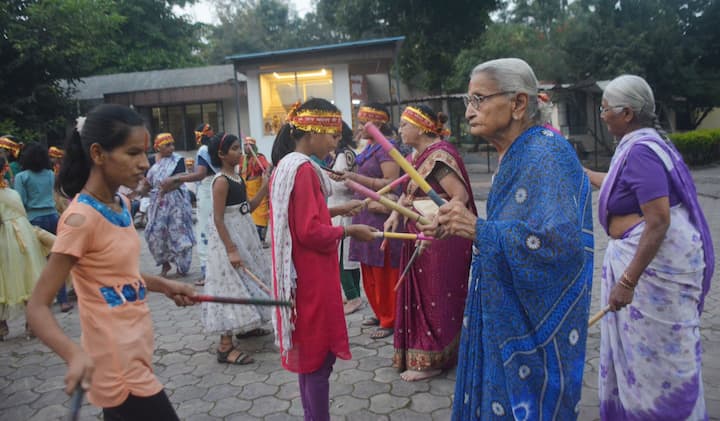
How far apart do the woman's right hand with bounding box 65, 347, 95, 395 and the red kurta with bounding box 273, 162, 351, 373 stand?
1.23 meters

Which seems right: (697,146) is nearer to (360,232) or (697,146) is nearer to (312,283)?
(360,232)

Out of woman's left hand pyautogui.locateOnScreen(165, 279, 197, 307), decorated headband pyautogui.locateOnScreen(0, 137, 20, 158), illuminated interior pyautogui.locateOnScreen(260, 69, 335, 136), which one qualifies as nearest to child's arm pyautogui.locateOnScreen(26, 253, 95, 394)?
woman's left hand pyautogui.locateOnScreen(165, 279, 197, 307)

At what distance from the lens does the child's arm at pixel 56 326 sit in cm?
160

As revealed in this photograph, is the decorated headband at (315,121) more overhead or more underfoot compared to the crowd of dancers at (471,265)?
more overhead

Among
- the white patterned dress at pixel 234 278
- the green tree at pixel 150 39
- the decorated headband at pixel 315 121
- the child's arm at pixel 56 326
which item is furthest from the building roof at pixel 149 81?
the child's arm at pixel 56 326

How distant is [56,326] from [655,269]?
8.67ft

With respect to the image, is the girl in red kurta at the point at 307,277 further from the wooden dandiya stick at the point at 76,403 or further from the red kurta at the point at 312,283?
the wooden dandiya stick at the point at 76,403

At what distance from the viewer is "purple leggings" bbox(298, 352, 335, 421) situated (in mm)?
2746

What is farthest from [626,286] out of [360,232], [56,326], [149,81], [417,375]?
[149,81]

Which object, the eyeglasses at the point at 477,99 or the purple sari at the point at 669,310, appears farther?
the purple sari at the point at 669,310

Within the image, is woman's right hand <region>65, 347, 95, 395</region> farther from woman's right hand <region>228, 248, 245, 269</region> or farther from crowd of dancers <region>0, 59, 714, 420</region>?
Result: woman's right hand <region>228, 248, 245, 269</region>

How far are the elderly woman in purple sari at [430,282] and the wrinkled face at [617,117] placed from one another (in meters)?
0.97

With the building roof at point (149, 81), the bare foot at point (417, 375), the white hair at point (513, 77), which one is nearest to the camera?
the white hair at point (513, 77)

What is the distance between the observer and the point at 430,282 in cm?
381
